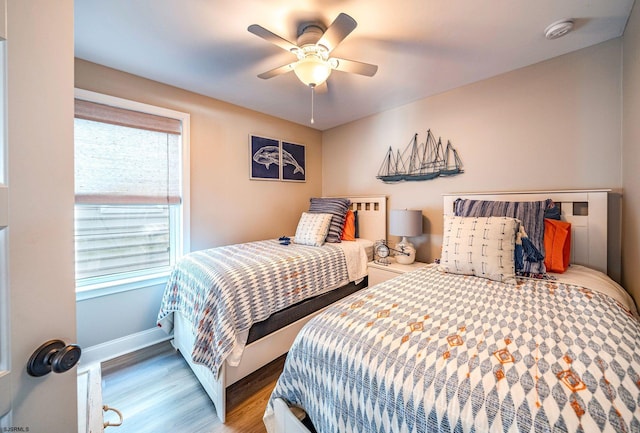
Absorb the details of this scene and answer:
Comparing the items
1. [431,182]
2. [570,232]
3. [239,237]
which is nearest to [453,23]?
[431,182]

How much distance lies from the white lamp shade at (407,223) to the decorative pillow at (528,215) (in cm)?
46

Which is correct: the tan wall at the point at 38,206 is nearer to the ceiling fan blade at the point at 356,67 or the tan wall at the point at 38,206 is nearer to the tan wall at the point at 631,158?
the ceiling fan blade at the point at 356,67

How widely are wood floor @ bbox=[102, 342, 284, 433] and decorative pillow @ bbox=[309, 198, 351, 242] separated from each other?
4.34 ft

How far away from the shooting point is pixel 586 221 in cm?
177

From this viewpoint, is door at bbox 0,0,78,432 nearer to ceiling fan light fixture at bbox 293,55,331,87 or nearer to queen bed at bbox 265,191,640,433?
queen bed at bbox 265,191,640,433

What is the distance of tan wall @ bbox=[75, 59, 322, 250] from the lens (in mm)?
2180

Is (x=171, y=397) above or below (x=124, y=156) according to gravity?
below

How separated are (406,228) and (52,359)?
8.12 feet

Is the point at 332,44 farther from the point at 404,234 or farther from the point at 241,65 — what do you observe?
the point at 404,234

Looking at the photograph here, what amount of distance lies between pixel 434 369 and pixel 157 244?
8.48 ft

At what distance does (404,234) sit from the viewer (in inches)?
98.2

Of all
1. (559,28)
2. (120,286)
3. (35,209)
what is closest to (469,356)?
(35,209)

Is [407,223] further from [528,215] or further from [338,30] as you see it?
[338,30]

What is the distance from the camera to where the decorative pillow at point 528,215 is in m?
1.58
